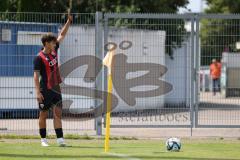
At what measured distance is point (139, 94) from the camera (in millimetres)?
16484

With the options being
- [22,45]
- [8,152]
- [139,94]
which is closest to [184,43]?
[139,94]

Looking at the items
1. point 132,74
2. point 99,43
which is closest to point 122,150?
point 99,43

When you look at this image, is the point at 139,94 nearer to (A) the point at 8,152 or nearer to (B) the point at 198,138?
(B) the point at 198,138

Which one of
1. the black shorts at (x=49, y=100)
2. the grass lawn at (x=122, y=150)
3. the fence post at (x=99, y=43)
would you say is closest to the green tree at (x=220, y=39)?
the grass lawn at (x=122, y=150)

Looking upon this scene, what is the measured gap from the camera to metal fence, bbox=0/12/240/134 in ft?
52.4

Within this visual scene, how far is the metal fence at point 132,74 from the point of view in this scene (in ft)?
52.4

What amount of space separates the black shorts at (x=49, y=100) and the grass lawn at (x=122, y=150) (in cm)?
78

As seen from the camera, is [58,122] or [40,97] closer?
[40,97]

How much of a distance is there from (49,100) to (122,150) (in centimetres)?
174

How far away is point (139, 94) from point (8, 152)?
505 centimetres

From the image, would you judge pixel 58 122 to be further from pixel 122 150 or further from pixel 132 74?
pixel 132 74

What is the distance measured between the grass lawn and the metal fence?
1567 mm

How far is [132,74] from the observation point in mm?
16234

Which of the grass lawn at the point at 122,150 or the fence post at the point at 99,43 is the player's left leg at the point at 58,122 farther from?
the fence post at the point at 99,43
